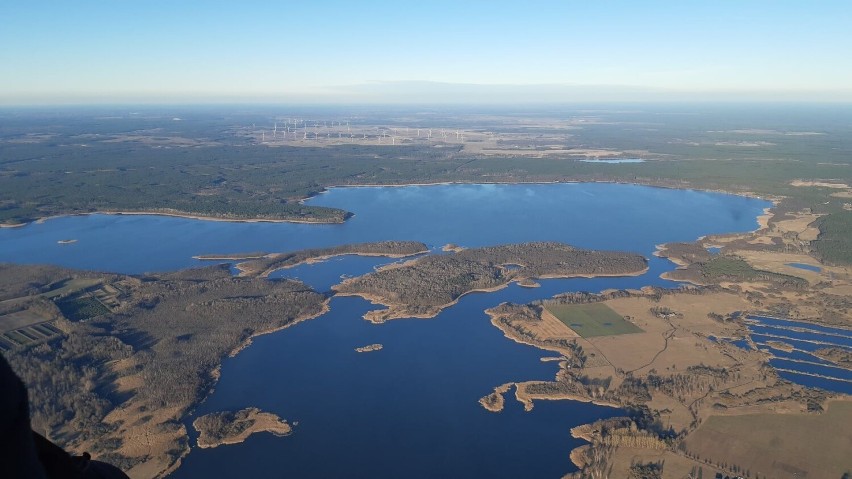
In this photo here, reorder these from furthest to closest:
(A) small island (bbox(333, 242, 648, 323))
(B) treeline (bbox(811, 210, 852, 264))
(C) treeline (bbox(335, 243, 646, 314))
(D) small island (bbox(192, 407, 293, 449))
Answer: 1. (B) treeline (bbox(811, 210, 852, 264))
2. (C) treeline (bbox(335, 243, 646, 314))
3. (A) small island (bbox(333, 242, 648, 323))
4. (D) small island (bbox(192, 407, 293, 449))

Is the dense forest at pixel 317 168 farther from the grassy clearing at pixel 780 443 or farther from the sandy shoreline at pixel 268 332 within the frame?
the grassy clearing at pixel 780 443

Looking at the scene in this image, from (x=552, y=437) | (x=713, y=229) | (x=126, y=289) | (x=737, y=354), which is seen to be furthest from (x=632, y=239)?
(x=126, y=289)

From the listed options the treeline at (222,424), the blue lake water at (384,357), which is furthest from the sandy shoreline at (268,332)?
the treeline at (222,424)

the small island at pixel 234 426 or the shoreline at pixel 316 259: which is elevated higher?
the shoreline at pixel 316 259

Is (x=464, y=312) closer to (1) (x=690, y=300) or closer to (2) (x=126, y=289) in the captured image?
(1) (x=690, y=300)

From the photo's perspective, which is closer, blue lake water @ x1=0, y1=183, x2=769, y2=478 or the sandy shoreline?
blue lake water @ x1=0, y1=183, x2=769, y2=478

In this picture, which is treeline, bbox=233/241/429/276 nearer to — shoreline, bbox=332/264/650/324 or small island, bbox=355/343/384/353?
shoreline, bbox=332/264/650/324

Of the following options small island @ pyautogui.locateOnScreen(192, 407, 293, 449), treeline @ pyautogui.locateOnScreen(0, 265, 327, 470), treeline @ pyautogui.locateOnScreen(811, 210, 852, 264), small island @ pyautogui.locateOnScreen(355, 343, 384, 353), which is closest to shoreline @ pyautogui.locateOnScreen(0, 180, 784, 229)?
treeline @ pyautogui.locateOnScreen(811, 210, 852, 264)
